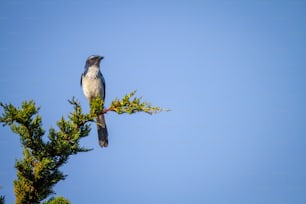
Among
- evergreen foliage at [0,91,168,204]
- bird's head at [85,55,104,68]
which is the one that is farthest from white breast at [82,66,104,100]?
evergreen foliage at [0,91,168,204]

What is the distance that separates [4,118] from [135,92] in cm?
203

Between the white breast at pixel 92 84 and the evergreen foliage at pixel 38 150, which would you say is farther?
the white breast at pixel 92 84

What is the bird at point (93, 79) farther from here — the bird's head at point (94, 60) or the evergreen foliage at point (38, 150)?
the evergreen foliage at point (38, 150)

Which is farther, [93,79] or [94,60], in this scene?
[94,60]

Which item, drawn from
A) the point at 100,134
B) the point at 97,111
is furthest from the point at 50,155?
the point at 100,134

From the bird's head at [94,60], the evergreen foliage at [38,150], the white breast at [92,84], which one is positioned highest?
the bird's head at [94,60]

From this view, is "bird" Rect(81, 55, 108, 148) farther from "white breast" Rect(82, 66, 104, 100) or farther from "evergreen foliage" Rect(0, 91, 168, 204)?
"evergreen foliage" Rect(0, 91, 168, 204)

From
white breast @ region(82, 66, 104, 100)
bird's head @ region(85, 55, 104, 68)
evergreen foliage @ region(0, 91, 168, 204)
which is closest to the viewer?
evergreen foliage @ region(0, 91, 168, 204)

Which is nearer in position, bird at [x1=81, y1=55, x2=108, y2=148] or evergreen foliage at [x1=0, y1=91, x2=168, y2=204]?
evergreen foliage at [x1=0, y1=91, x2=168, y2=204]

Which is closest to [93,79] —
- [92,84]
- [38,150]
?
[92,84]

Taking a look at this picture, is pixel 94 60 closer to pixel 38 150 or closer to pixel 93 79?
pixel 93 79

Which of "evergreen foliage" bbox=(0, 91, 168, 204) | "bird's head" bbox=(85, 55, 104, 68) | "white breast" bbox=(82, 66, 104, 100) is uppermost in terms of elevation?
"bird's head" bbox=(85, 55, 104, 68)

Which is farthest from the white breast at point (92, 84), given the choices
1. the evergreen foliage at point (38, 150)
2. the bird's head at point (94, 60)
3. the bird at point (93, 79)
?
the evergreen foliage at point (38, 150)

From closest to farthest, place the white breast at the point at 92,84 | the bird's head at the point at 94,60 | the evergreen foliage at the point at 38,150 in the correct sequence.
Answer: the evergreen foliage at the point at 38,150 < the white breast at the point at 92,84 < the bird's head at the point at 94,60
